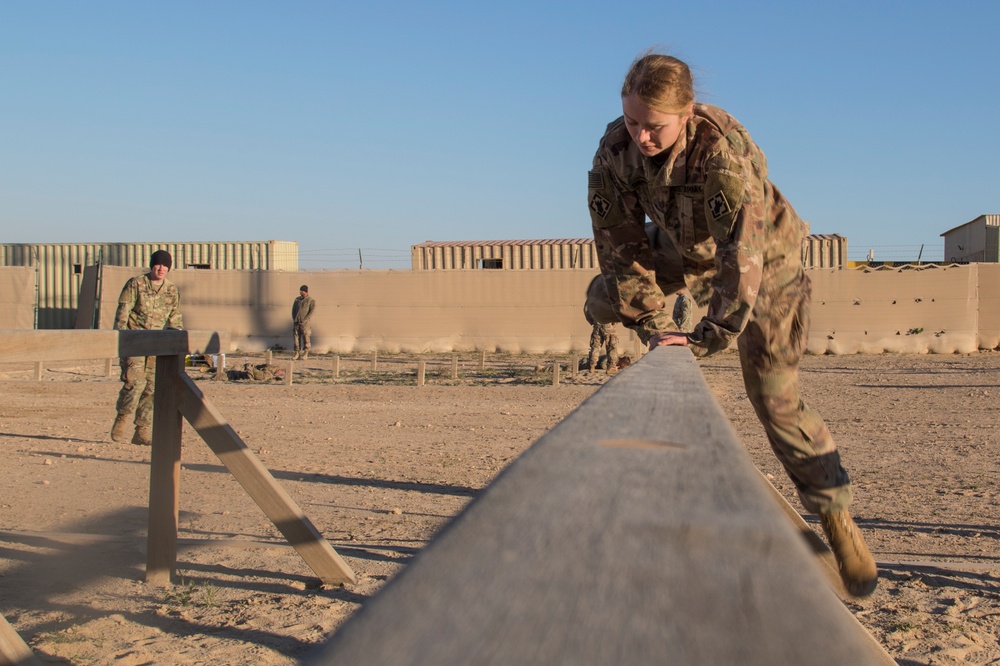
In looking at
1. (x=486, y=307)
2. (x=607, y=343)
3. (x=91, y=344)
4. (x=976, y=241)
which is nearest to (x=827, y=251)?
(x=976, y=241)

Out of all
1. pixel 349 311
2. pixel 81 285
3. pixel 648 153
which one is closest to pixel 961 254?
pixel 349 311

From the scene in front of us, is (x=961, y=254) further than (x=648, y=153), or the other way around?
(x=961, y=254)

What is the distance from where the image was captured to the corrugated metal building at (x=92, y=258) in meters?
27.1

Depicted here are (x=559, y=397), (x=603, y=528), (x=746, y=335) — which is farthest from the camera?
(x=559, y=397)

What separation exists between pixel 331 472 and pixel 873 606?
4.09 m

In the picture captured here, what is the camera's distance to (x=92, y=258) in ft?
91.5

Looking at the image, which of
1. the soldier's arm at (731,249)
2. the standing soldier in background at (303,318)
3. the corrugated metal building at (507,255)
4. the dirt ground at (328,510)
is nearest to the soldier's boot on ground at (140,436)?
the dirt ground at (328,510)

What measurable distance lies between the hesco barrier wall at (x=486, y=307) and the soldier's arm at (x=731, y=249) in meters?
20.0

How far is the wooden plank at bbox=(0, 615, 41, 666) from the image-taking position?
7.66ft

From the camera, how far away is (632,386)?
132 cm

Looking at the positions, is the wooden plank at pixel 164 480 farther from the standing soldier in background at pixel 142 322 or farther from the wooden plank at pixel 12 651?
the standing soldier in background at pixel 142 322

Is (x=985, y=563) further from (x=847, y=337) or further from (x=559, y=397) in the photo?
(x=847, y=337)

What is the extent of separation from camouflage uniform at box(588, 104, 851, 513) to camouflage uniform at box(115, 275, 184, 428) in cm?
586

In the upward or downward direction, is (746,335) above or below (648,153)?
below
